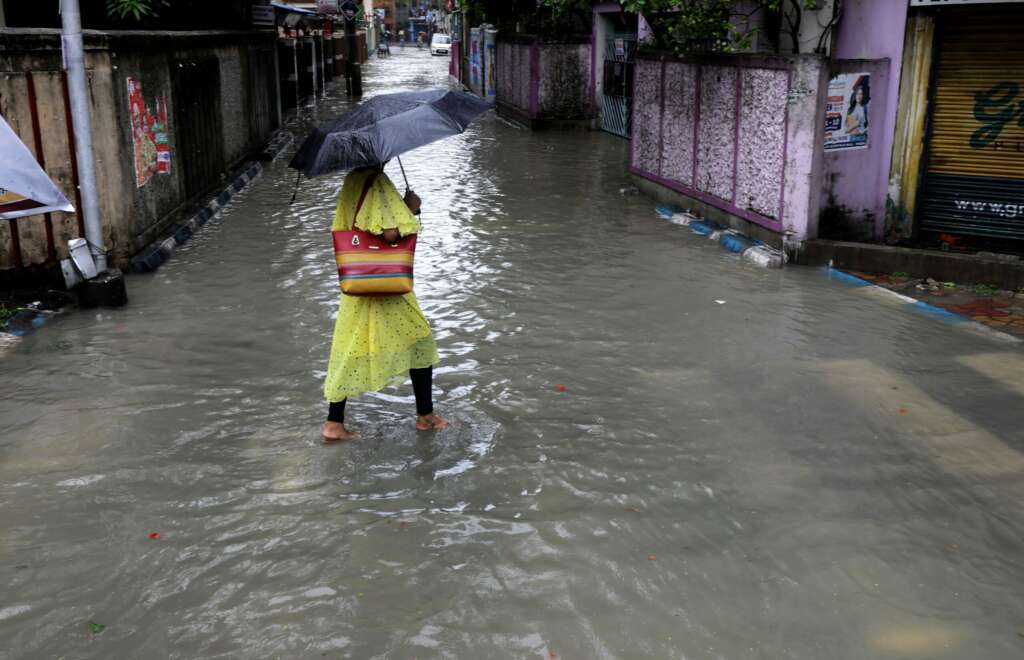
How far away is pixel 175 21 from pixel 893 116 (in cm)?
1083

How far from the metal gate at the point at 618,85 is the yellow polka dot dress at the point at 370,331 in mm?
16554

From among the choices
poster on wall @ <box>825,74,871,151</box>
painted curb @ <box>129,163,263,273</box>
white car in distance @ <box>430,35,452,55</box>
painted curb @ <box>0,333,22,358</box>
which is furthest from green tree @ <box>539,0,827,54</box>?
white car in distance @ <box>430,35,452,55</box>

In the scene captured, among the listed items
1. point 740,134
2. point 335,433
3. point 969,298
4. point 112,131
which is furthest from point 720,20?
point 335,433

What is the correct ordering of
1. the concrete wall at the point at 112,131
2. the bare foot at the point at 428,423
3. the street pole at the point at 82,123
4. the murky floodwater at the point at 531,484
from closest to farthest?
the murky floodwater at the point at 531,484, the bare foot at the point at 428,423, the street pole at the point at 82,123, the concrete wall at the point at 112,131

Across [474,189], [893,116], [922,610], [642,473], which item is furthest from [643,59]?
[922,610]

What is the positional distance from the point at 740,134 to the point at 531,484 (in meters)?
7.10

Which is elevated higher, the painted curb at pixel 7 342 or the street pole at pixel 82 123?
the street pole at pixel 82 123

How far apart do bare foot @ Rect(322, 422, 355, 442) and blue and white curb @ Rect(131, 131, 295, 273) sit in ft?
16.1

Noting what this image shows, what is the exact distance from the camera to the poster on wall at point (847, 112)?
9.59 m

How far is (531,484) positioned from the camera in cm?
498

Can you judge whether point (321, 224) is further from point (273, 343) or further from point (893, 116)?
point (893, 116)

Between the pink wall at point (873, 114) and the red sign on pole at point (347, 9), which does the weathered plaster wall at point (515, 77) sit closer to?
the pink wall at point (873, 114)

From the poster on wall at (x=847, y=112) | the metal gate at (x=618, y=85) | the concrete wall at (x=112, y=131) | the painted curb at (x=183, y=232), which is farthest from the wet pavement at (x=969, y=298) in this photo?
the metal gate at (x=618, y=85)

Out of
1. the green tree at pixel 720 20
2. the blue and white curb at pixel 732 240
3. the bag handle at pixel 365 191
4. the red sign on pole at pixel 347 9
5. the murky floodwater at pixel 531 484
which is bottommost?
the murky floodwater at pixel 531 484
